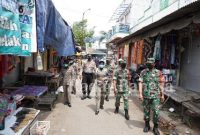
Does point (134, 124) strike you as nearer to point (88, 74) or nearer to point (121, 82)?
point (121, 82)

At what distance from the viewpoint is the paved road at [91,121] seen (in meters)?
7.59

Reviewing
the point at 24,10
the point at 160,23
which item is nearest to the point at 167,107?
the point at 160,23

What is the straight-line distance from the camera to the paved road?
7.59 m

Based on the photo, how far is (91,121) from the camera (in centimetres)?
866

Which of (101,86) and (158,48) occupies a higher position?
(158,48)

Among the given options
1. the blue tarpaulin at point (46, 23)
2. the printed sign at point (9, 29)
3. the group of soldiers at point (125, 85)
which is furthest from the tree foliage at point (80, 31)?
the printed sign at point (9, 29)

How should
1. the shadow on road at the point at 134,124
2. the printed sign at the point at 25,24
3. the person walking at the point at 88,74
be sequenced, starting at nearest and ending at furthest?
the printed sign at the point at 25,24 < the shadow on road at the point at 134,124 < the person walking at the point at 88,74

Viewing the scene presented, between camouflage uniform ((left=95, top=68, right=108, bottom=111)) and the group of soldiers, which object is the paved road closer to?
the group of soldiers

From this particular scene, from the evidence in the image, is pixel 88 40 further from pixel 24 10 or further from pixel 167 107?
pixel 24 10

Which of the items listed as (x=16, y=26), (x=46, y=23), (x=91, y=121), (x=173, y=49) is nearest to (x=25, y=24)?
(x=16, y=26)

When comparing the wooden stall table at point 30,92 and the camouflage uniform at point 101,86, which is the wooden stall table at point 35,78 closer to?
the wooden stall table at point 30,92

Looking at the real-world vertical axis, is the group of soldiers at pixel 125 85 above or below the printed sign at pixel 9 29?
below

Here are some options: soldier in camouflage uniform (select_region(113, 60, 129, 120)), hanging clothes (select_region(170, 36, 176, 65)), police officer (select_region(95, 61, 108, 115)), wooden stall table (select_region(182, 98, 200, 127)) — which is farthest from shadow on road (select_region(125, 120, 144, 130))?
hanging clothes (select_region(170, 36, 176, 65))

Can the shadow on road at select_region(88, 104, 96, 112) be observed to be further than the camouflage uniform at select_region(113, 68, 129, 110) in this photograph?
Yes
